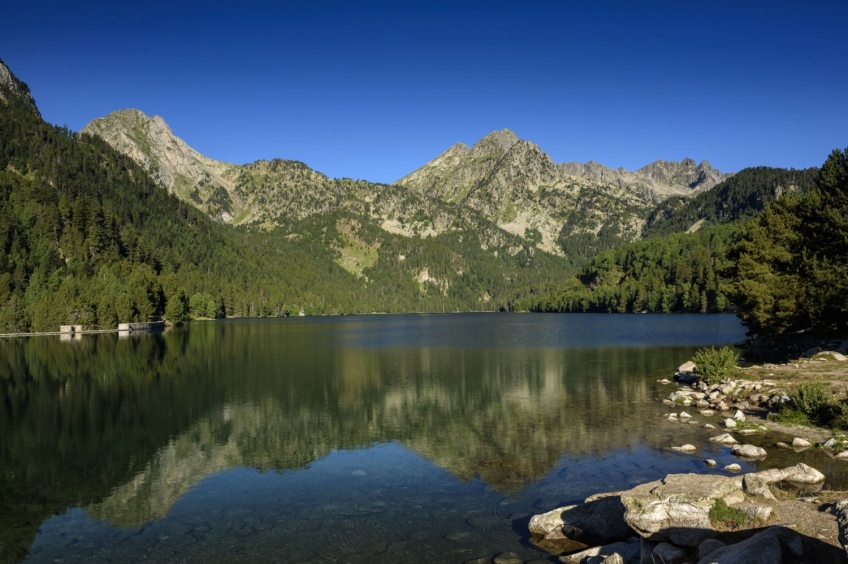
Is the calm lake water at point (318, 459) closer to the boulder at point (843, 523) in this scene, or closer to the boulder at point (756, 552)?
the boulder at point (756, 552)

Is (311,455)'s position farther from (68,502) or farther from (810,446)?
(810,446)

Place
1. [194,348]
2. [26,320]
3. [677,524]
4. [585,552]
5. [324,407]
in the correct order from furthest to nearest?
[26,320] < [194,348] < [324,407] < [585,552] < [677,524]

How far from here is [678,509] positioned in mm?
15164

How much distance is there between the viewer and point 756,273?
221 feet

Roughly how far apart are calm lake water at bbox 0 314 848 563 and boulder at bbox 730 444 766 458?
0.60 meters

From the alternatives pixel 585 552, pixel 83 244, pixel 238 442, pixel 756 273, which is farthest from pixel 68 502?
pixel 83 244

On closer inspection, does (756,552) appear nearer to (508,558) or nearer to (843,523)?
(843,523)

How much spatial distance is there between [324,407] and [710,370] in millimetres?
33855

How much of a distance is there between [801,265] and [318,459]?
6224cm

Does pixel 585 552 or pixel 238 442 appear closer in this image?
pixel 585 552

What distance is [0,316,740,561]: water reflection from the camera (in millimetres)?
26219

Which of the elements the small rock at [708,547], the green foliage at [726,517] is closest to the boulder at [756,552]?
the small rock at [708,547]

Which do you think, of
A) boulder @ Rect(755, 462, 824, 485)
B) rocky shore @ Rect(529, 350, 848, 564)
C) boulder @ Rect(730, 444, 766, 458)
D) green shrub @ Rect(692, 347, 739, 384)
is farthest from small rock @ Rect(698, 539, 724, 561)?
green shrub @ Rect(692, 347, 739, 384)

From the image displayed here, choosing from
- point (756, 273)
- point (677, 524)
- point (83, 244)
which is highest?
point (83, 244)
